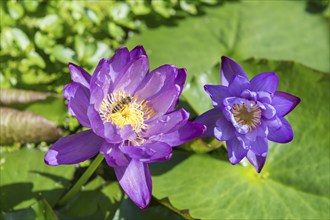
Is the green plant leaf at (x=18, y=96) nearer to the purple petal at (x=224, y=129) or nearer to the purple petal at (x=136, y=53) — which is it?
the purple petal at (x=136, y=53)

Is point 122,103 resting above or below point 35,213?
above

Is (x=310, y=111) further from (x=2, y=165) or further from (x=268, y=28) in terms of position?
(x=2, y=165)

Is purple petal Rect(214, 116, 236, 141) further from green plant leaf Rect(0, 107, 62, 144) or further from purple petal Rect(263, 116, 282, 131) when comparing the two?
green plant leaf Rect(0, 107, 62, 144)

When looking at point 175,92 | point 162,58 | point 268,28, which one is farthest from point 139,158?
point 268,28

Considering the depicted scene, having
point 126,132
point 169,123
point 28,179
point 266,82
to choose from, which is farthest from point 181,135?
point 28,179

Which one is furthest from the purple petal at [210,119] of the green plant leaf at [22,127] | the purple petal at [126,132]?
the green plant leaf at [22,127]

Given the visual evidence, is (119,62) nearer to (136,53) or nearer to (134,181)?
(136,53)
